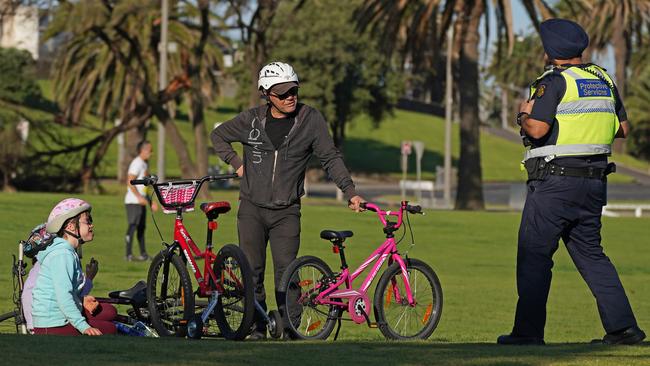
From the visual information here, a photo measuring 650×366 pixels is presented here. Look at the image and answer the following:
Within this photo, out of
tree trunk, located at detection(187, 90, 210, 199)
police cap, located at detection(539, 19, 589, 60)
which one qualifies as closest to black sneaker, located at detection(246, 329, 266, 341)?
police cap, located at detection(539, 19, 589, 60)

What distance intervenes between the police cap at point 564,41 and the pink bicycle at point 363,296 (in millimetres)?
1642

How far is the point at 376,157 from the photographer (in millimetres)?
98312

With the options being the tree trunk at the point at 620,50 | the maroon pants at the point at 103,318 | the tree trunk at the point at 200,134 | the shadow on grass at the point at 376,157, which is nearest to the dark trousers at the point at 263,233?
the maroon pants at the point at 103,318

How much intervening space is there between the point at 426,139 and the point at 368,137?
4658 millimetres

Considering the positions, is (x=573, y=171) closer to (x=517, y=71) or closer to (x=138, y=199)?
(x=138, y=199)

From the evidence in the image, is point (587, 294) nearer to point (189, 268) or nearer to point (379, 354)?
point (189, 268)

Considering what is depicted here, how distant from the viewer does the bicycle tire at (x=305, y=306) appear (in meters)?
Result: 10.1

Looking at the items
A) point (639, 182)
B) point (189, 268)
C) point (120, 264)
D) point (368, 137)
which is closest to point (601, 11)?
point (639, 182)

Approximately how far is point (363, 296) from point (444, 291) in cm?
862

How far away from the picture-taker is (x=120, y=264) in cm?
2061

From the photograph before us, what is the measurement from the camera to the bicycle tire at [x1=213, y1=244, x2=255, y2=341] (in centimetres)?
967

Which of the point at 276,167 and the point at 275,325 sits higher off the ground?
the point at 276,167

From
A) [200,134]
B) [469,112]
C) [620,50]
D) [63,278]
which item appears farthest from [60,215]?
[620,50]

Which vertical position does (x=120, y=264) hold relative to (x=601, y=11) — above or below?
below
